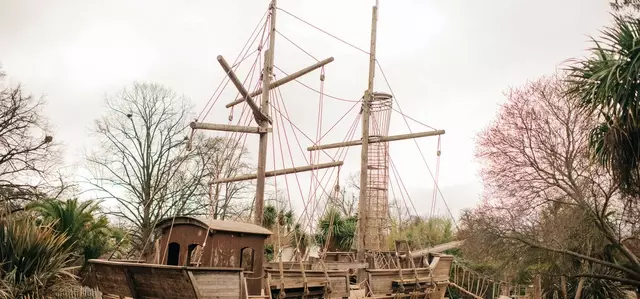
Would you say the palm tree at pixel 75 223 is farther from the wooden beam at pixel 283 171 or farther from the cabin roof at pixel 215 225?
the cabin roof at pixel 215 225

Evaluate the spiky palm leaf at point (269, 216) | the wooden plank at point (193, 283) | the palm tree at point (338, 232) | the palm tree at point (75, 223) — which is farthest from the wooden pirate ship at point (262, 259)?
the spiky palm leaf at point (269, 216)

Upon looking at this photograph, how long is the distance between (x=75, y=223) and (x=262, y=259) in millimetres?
6591

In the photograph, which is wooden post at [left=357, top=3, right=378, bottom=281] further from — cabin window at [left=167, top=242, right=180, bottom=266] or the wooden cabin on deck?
cabin window at [left=167, top=242, right=180, bottom=266]

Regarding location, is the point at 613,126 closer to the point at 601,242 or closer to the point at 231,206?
the point at 601,242

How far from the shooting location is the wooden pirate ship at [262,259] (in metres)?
9.55

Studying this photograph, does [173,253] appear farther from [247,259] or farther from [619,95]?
[619,95]

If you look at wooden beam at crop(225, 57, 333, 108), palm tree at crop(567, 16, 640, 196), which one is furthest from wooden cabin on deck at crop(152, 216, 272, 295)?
palm tree at crop(567, 16, 640, 196)

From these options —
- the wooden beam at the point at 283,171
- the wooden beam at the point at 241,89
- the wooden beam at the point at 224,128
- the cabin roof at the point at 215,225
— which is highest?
the wooden beam at the point at 241,89

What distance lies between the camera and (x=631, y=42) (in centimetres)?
1219

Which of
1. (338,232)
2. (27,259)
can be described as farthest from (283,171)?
(338,232)

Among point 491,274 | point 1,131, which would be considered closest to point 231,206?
point 1,131

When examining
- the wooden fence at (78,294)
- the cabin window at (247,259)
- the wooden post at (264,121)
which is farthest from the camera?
the wooden post at (264,121)

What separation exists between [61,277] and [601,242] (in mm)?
18216

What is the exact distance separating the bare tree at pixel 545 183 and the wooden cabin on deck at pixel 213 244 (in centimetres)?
1078
